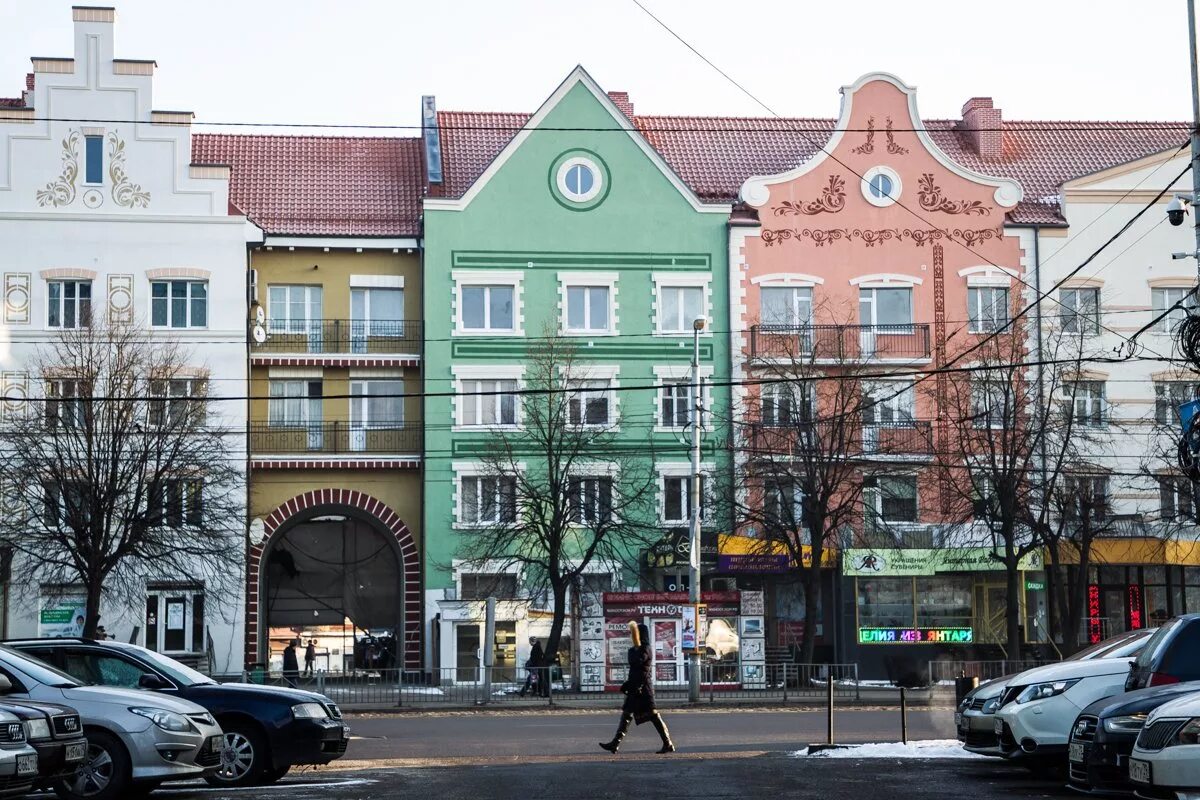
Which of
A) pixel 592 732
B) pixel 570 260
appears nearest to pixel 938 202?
pixel 570 260

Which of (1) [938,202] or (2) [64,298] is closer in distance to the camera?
(2) [64,298]

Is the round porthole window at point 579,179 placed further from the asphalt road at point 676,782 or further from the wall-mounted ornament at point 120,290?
the asphalt road at point 676,782

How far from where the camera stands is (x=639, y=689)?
23.6m

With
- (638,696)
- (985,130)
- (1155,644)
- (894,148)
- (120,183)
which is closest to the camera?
(1155,644)

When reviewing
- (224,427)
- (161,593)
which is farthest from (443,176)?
(161,593)

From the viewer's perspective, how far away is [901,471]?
4834 centimetres

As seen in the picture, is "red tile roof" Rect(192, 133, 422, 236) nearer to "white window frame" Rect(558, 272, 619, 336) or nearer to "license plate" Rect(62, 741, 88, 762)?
"white window frame" Rect(558, 272, 619, 336)

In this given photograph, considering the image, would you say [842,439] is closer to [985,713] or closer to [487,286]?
[487,286]

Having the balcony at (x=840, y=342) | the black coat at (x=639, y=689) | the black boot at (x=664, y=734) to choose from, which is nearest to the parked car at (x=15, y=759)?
the black boot at (x=664, y=734)

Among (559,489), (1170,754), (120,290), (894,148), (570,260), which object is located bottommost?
(1170,754)

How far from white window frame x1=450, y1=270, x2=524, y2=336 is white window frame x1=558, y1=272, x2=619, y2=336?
122cm

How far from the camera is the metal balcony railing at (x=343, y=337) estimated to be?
5094 centimetres

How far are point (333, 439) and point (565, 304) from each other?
25.4ft

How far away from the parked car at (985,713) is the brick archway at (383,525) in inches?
1263
